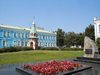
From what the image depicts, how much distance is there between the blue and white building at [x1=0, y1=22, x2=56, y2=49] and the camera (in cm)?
5046

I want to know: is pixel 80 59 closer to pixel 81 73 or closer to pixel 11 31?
pixel 81 73

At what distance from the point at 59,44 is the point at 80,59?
2606 inches

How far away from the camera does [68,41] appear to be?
77938 millimetres

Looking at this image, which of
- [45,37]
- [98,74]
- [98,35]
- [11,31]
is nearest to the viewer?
[98,74]

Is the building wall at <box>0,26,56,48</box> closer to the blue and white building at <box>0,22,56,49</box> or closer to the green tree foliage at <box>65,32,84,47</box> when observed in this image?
the blue and white building at <box>0,22,56,49</box>

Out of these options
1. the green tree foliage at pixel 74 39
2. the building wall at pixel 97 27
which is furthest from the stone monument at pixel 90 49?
the green tree foliage at pixel 74 39

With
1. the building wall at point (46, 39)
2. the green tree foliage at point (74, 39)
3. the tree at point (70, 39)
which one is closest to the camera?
the building wall at point (46, 39)

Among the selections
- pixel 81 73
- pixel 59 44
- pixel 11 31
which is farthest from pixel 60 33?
pixel 81 73

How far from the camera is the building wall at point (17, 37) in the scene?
55719 millimetres

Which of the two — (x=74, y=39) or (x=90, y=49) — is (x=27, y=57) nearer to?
(x=90, y=49)

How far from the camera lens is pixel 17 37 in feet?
201

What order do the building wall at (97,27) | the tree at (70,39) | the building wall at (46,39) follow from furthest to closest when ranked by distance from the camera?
the tree at (70,39) → the building wall at (46,39) → the building wall at (97,27)

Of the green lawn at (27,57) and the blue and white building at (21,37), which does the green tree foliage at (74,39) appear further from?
the green lawn at (27,57)

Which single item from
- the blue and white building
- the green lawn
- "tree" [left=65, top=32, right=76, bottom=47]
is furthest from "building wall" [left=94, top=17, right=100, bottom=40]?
"tree" [left=65, top=32, right=76, bottom=47]
